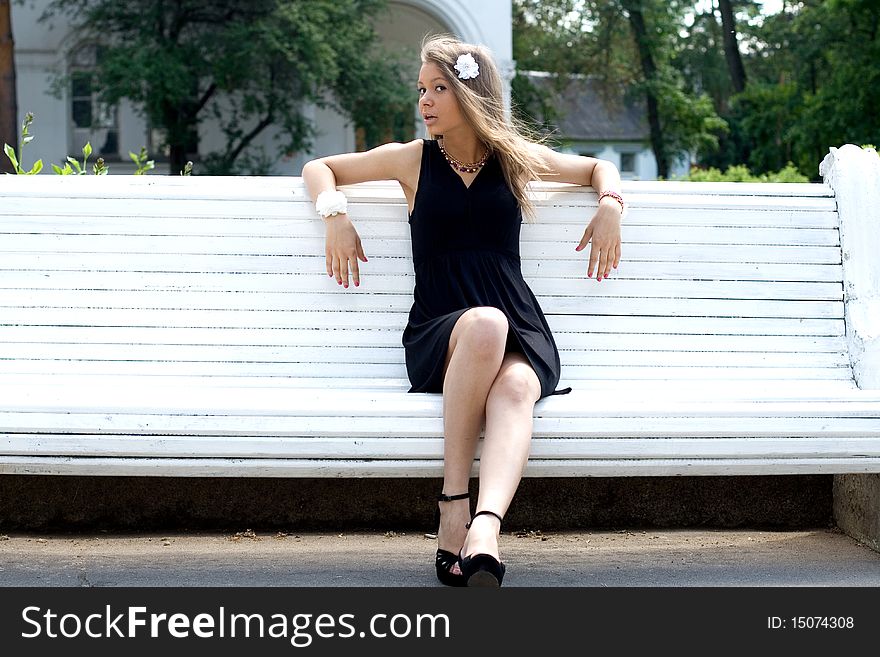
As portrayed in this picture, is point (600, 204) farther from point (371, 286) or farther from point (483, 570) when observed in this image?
point (483, 570)

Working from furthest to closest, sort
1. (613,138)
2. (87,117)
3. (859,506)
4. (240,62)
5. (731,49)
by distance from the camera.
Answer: (613,138), (731,49), (87,117), (240,62), (859,506)

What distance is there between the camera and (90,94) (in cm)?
1639

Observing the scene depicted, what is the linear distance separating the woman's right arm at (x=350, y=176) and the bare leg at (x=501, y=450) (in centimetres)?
69

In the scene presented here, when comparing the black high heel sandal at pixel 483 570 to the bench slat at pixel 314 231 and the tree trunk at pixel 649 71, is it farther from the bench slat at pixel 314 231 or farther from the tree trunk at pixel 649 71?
→ the tree trunk at pixel 649 71

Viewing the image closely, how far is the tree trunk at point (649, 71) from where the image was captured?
80.2 feet

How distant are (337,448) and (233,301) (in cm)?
74

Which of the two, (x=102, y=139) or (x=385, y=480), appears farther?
(x=102, y=139)

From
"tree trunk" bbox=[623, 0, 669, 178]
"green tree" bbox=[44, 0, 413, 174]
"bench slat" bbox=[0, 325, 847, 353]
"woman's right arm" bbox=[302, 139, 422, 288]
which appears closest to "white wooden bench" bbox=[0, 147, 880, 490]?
"bench slat" bbox=[0, 325, 847, 353]

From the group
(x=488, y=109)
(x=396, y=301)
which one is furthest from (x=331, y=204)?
(x=488, y=109)

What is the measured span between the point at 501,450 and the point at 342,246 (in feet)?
2.83

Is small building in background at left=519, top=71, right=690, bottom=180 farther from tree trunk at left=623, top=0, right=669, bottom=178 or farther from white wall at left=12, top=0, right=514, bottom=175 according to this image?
white wall at left=12, top=0, right=514, bottom=175

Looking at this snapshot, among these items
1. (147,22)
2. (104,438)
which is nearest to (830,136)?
(147,22)
